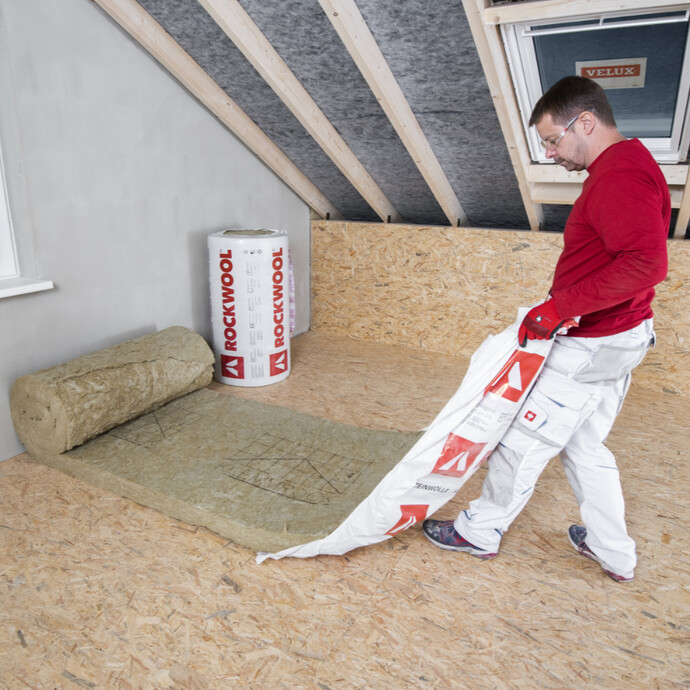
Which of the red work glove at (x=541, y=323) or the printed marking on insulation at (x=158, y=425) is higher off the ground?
the red work glove at (x=541, y=323)

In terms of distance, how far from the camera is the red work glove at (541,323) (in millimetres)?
1527

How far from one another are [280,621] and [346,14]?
218 cm

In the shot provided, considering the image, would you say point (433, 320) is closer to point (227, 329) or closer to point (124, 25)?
point (227, 329)

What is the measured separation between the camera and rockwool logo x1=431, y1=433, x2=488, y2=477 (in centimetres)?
165

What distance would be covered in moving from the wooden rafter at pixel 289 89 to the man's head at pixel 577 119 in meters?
1.48

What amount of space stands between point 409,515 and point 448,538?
0.24 meters

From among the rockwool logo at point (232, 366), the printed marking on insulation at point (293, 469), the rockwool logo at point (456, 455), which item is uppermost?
the rockwool logo at point (456, 455)

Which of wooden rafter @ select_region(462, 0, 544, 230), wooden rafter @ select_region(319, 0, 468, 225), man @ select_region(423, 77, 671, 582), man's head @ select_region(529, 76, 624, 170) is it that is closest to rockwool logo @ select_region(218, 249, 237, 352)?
wooden rafter @ select_region(319, 0, 468, 225)

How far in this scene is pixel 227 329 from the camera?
311cm

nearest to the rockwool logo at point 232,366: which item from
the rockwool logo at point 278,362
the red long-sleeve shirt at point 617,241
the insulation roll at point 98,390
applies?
the rockwool logo at point 278,362

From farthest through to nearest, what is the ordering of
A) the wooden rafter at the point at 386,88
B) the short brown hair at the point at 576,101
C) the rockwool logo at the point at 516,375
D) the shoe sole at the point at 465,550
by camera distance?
the wooden rafter at the point at 386,88 → the shoe sole at the point at 465,550 → the rockwool logo at the point at 516,375 → the short brown hair at the point at 576,101

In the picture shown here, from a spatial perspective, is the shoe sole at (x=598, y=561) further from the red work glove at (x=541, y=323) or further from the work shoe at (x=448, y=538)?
the red work glove at (x=541, y=323)

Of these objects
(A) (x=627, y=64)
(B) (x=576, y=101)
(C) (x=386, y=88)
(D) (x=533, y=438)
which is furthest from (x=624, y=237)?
(C) (x=386, y=88)

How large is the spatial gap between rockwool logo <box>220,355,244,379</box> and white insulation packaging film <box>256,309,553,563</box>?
1586 millimetres
